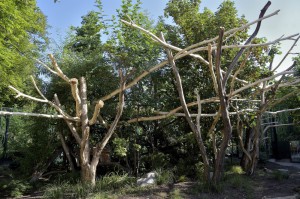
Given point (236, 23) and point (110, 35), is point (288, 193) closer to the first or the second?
point (236, 23)

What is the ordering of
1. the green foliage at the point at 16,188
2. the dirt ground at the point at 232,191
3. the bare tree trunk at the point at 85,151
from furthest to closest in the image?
the green foliage at the point at 16,188 < the bare tree trunk at the point at 85,151 < the dirt ground at the point at 232,191

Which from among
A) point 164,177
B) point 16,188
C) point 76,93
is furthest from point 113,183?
point 16,188

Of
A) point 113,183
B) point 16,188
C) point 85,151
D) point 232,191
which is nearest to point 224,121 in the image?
point 232,191

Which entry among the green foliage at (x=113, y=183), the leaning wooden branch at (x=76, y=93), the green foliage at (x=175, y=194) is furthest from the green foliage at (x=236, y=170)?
the leaning wooden branch at (x=76, y=93)

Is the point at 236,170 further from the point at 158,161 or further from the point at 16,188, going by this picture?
the point at 16,188

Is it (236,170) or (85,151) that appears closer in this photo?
(85,151)

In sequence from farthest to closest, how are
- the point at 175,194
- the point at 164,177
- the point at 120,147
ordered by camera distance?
the point at 164,177 < the point at 120,147 < the point at 175,194

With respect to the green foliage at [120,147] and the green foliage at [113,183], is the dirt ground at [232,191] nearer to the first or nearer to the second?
the green foliage at [113,183]

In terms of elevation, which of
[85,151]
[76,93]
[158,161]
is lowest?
[158,161]

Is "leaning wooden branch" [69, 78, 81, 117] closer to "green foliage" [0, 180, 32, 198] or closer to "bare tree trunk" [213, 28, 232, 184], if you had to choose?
"green foliage" [0, 180, 32, 198]

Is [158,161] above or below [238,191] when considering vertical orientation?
above

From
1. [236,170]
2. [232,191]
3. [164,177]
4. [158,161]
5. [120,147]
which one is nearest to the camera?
[232,191]

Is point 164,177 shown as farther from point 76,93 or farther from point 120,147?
point 76,93

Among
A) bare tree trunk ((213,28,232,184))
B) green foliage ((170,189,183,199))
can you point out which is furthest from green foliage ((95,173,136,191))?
bare tree trunk ((213,28,232,184))
